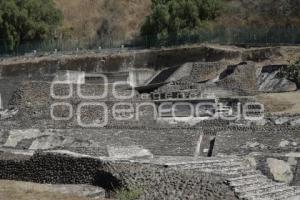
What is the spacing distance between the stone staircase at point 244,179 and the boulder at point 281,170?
458mm

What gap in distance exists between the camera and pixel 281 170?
16641 mm

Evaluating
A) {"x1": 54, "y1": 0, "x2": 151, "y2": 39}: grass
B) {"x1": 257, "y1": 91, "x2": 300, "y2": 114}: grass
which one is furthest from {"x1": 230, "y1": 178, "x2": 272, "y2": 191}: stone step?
{"x1": 54, "y1": 0, "x2": 151, "y2": 39}: grass

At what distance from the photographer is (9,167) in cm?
1560

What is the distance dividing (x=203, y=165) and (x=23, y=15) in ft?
135

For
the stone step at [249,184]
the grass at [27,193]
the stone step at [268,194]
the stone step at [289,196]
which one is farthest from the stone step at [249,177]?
the grass at [27,193]

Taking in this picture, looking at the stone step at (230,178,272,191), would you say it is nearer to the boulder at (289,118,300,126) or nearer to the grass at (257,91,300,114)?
the boulder at (289,118,300,126)

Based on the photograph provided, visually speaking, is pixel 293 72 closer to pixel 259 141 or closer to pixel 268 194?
pixel 259 141

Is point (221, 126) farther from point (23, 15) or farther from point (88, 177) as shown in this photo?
point (23, 15)

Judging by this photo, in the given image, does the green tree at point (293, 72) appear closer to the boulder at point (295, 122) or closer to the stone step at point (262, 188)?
the boulder at point (295, 122)

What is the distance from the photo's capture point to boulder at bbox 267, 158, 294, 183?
1648 centimetres

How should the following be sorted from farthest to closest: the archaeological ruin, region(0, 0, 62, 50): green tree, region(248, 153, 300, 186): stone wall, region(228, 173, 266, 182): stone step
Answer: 1. region(0, 0, 62, 50): green tree
2. region(248, 153, 300, 186): stone wall
3. region(228, 173, 266, 182): stone step
4. the archaeological ruin

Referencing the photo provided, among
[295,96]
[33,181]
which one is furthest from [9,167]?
[295,96]

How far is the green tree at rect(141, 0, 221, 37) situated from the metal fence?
44.1 inches

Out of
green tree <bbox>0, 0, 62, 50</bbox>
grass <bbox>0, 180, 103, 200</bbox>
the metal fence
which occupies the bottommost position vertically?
grass <bbox>0, 180, 103, 200</bbox>
